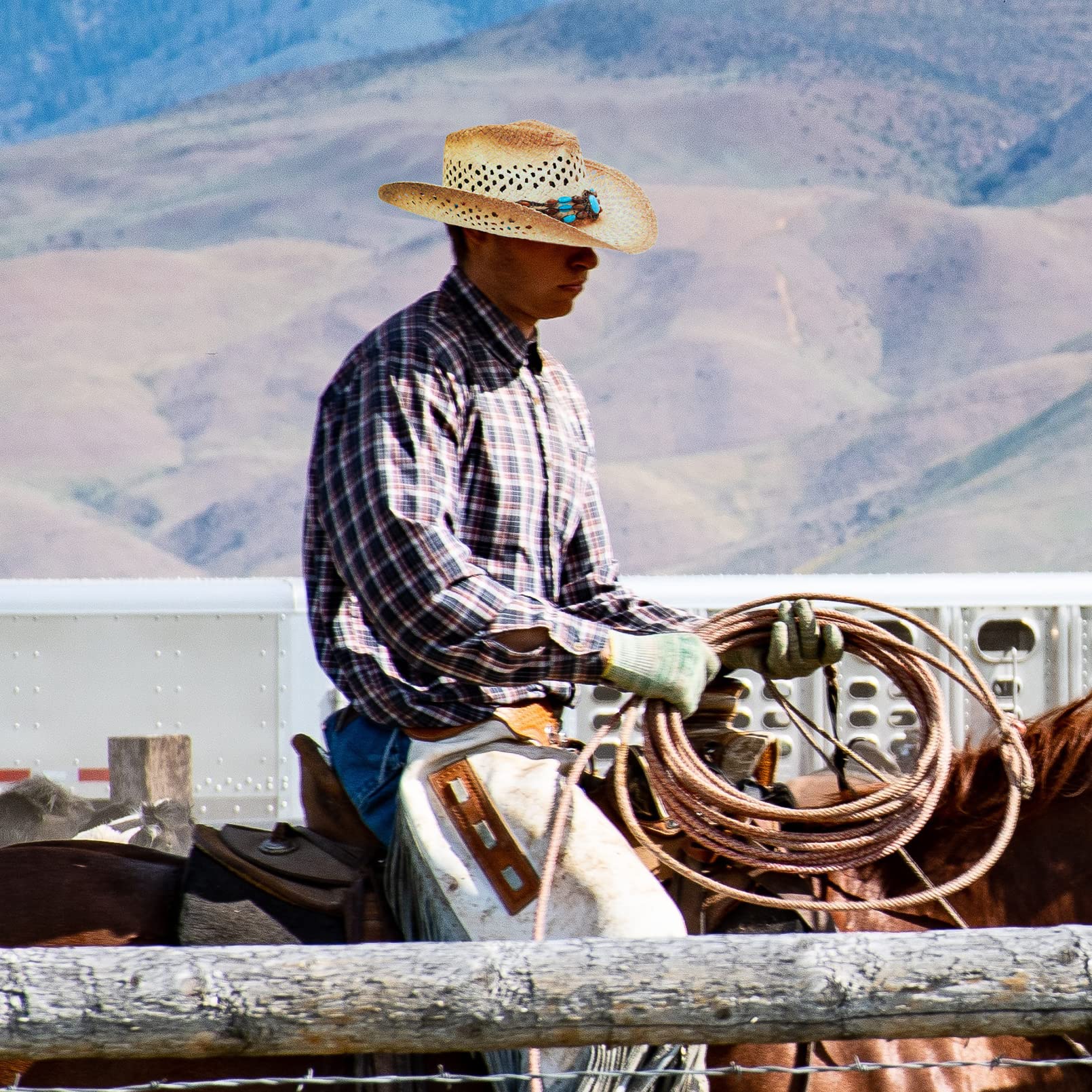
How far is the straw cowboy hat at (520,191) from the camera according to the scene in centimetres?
272

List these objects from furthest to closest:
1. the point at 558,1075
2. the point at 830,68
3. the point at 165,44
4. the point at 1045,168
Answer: the point at 165,44
the point at 830,68
the point at 1045,168
the point at 558,1075

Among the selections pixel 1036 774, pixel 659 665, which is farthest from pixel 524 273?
pixel 1036 774

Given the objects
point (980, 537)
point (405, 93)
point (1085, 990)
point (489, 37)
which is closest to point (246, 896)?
point (1085, 990)

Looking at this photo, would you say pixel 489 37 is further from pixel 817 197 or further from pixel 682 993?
pixel 682 993

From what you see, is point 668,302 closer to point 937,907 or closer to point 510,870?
point 937,907

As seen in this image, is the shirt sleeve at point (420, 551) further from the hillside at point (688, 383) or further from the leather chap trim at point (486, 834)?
the hillside at point (688, 383)

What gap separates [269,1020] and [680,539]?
3127 centimetres

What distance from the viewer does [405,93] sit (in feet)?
180

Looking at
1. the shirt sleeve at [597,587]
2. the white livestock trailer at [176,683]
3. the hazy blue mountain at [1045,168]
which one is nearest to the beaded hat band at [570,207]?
the shirt sleeve at [597,587]

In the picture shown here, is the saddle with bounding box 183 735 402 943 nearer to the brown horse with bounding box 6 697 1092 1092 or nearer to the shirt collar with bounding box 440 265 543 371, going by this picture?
the brown horse with bounding box 6 697 1092 1092

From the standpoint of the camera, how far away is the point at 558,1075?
2.27 metres

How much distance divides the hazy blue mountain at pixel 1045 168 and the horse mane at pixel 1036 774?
4744 cm

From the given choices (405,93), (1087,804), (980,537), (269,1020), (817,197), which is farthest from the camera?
(405,93)

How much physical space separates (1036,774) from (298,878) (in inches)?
49.9
